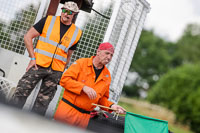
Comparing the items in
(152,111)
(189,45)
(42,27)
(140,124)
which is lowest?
(152,111)

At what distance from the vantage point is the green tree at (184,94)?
29.1m

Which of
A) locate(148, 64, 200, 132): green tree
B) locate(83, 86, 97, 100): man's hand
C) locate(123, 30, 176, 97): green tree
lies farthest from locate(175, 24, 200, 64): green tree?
locate(83, 86, 97, 100): man's hand

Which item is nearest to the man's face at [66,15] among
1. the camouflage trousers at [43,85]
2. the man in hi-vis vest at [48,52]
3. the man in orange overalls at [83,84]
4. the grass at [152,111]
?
the man in hi-vis vest at [48,52]

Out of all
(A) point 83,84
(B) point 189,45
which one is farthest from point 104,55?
(B) point 189,45

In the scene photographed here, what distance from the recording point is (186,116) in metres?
30.0

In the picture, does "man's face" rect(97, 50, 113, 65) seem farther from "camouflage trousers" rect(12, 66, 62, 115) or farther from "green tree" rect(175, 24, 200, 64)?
"green tree" rect(175, 24, 200, 64)

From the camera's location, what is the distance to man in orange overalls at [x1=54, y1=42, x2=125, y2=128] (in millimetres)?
3361

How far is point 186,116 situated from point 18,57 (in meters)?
27.1

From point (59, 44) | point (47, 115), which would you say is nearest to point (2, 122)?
point (47, 115)

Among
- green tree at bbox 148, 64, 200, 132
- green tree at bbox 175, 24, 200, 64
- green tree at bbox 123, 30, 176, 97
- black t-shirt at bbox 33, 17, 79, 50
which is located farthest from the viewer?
green tree at bbox 123, 30, 176, 97

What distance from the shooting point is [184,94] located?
31.2 m

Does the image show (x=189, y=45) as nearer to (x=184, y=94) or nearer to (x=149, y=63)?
(x=149, y=63)

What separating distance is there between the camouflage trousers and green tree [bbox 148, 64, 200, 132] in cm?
2586

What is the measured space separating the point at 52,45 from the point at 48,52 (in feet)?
0.36
